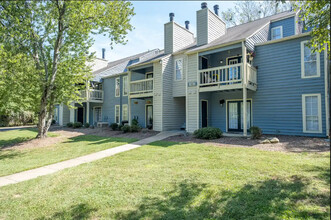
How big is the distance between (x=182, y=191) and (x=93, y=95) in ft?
60.5

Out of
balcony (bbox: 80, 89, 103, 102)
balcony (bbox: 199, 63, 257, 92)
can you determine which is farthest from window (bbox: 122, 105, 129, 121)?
balcony (bbox: 199, 63, 257, 92)

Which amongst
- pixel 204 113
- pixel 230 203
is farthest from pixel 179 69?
pixel 230 203

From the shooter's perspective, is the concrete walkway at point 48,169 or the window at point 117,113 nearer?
the concrete walkway at point 48,169

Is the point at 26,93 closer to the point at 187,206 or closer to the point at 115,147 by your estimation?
the point at 115,147

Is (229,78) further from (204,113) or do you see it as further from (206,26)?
(206,26)

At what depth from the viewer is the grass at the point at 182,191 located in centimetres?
334

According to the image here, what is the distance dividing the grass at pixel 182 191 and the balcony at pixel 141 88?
9.29 meters

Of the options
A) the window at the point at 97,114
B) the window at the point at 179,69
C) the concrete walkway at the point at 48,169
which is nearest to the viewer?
the concrete walkway at the point at 48,169

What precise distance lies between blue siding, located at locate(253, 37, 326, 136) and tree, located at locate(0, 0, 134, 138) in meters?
8.37

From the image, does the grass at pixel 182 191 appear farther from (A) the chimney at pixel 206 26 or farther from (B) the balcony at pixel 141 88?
(A) the chimney at pixel 206 26

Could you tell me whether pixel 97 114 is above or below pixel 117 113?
below

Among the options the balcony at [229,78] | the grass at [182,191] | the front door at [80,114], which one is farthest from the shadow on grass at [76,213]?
the front door at [80,114]

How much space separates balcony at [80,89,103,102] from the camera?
2012cm

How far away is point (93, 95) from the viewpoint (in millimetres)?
20562
